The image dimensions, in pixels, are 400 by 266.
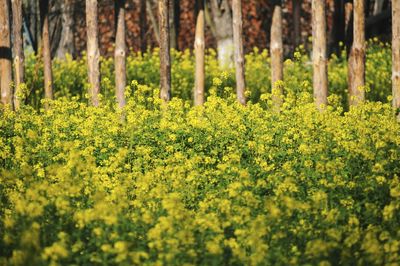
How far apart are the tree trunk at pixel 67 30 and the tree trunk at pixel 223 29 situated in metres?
5.49

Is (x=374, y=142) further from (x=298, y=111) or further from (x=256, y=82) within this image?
(x=256, y=82)

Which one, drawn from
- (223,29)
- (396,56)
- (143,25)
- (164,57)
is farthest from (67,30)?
(396,56)

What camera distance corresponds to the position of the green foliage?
704 centimetres

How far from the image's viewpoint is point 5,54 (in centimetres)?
1466

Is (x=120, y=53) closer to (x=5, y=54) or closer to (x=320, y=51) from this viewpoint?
(x=5, y=54)

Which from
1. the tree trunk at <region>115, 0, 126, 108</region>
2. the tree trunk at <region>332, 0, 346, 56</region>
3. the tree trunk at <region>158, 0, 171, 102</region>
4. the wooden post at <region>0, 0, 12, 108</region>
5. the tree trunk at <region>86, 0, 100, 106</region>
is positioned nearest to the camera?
the tree trunk at <region>158, 0, 171, 102</region>

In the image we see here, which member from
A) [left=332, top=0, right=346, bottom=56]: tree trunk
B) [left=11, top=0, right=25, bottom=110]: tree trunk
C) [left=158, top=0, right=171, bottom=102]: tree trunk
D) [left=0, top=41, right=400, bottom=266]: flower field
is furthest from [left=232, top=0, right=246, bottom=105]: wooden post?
[left=332, top=0, right=346, bottom=56]: tree trunk

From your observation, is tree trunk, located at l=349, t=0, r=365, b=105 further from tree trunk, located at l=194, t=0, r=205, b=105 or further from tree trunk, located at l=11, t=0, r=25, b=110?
tree trunk, located at l=11, t=0, r=25, b=110

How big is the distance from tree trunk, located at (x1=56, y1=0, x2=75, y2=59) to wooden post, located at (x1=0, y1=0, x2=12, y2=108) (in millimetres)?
11174

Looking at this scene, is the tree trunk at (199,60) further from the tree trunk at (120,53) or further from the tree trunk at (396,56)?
the tree trunk at (396,56)

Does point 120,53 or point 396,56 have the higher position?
point 120,53

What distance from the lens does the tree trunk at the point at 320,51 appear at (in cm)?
1396

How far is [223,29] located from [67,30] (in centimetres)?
580

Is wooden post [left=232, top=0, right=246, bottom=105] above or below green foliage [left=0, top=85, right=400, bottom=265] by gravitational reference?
above
